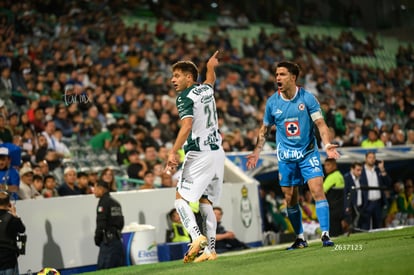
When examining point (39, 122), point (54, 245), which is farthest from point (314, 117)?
point (39, 122)

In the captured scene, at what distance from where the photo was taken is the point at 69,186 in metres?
15.7

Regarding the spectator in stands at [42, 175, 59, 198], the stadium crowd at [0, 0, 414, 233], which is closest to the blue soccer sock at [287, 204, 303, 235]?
the stadium crowd at [0, 0, 414, 233]

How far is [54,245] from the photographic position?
1429 cm

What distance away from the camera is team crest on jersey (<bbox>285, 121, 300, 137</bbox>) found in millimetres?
11070

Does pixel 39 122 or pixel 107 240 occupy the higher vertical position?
pixel 39 122

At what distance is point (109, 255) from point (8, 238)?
293 centimetres

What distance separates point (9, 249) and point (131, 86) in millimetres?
10248

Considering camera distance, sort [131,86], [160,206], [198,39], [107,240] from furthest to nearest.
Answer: [198,39], [131,86], [160,206], [107,240]

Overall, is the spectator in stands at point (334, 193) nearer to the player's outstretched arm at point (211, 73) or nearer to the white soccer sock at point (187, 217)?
the player's outstretched arm at point (211, 73)

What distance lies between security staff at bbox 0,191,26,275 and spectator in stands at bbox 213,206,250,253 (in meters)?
5.78

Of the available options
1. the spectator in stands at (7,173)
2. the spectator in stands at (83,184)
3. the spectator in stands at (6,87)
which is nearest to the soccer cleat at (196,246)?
the spectator in stands at (7,173)

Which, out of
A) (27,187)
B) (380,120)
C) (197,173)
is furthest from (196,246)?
(380,120)

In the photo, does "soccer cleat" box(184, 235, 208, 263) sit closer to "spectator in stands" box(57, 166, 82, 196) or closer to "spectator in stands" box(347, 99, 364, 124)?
"spectator in stands" box(57, 166, 82, 196)

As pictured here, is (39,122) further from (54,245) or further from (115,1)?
(115,1)
